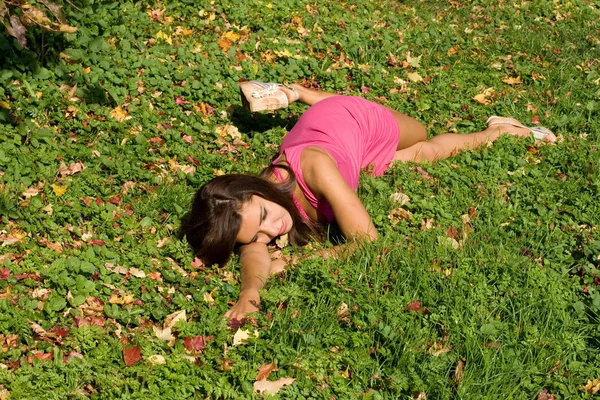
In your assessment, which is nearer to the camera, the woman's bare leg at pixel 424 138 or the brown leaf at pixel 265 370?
the brown leaf at pixel 265 370

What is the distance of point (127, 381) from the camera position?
3.63m

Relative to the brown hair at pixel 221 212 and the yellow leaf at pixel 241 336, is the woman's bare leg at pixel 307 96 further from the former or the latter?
the yellow leaf at pixel 241 336

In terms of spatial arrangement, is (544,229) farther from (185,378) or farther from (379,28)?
(379,28)

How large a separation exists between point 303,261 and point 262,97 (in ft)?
6.28

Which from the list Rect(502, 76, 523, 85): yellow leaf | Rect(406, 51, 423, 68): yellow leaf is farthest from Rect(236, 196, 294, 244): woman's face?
Rect(502, 76, 523, 85): yellow leaf

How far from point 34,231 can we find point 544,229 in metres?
3.35

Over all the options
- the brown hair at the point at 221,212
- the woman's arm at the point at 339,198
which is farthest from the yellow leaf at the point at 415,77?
the brown hair at the point at 221,212

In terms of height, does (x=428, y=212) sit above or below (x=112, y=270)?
below

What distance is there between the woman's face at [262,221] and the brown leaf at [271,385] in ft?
4.28

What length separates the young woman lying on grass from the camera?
4.76 m

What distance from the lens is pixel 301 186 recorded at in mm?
5176

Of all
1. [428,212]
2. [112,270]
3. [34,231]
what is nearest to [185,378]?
[112,270]

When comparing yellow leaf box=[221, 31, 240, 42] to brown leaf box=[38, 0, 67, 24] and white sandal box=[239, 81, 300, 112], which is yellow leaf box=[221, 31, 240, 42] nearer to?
white sandal box=[239, 81, 300, 112]

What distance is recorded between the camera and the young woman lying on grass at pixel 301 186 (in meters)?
4.76
